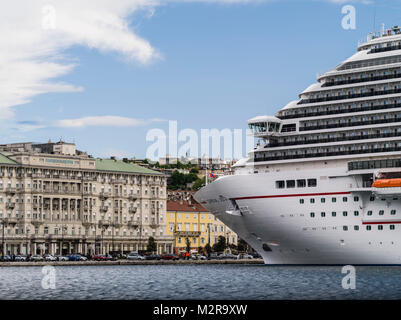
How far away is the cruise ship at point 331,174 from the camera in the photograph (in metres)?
73.1

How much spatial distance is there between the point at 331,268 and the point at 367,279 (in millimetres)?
14478

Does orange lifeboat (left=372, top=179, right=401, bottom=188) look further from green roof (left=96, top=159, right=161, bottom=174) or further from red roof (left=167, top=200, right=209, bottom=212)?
red roof (left=167, top=200, right=209, bottom=212)

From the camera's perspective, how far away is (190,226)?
6860 inches

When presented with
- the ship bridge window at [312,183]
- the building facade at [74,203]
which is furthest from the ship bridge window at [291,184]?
the building facade at [74,203]

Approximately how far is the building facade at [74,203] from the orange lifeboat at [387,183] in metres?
80.1

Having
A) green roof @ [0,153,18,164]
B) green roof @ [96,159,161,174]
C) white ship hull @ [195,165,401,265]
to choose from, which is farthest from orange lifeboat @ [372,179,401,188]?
green roof @ [96,159,161,174]

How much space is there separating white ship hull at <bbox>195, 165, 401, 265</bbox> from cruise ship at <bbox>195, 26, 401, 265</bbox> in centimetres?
8

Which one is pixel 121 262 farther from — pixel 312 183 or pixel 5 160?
pixel 312 183

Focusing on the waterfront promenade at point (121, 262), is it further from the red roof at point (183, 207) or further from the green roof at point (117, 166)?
the red roof at point (183, 207)

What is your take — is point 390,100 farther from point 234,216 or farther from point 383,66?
point 234,216

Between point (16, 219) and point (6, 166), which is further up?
point (6, 166)

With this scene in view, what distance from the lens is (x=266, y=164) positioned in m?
79.4
